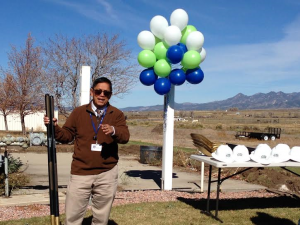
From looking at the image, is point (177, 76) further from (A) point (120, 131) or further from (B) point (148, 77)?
(A) point (120, 131)

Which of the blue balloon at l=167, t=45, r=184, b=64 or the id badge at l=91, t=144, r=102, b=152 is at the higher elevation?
the blue balloon at l=167, t=45, r=184, b=64

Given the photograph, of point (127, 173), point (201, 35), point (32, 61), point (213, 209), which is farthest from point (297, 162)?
point (32, 61)

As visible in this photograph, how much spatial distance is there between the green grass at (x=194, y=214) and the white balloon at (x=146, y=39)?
2924 millimetres

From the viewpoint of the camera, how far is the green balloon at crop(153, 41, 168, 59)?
21.9 feet

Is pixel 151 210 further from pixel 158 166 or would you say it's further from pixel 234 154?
pixel 158 166

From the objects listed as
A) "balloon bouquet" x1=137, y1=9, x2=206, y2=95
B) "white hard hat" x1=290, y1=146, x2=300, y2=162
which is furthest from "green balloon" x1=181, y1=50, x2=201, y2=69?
"white hard hat" x1=290, y1=146, x2=300, y2=162

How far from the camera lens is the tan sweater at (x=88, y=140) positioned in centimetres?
325

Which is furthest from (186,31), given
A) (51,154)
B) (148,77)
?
(51,154)

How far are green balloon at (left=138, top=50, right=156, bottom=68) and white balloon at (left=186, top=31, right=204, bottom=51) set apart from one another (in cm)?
71

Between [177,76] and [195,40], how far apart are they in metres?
0.74

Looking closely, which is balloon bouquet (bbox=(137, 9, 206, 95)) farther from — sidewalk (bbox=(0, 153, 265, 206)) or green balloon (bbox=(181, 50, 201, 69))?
sidewalk (bbox=(0, 153, 265, 206))

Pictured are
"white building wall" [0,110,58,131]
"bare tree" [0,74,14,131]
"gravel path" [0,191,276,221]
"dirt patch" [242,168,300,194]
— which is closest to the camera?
"gravel path" [0,191,276,221]

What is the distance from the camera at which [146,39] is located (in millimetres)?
6664

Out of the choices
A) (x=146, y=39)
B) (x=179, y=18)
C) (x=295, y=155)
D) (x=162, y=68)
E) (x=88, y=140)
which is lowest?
(x=295, y=155)
